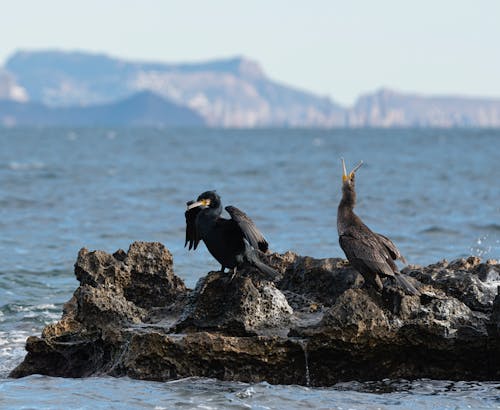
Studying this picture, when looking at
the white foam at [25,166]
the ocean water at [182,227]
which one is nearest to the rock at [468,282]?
the ocean water at [182,227]

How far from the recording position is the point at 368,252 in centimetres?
839

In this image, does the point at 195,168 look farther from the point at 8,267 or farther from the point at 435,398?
the point at 435,398

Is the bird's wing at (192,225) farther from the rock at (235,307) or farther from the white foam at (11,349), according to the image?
the white foam at (11,349)

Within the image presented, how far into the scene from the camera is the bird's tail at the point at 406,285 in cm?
817

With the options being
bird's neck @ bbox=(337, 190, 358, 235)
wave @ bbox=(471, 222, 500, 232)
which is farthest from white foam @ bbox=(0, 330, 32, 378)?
wave @ bbox=(471, 222, 500, 232)

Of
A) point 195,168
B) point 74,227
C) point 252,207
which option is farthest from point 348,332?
point 195,168

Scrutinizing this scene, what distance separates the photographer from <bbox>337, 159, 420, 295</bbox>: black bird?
325 inches

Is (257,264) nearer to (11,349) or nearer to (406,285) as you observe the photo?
(406,285)

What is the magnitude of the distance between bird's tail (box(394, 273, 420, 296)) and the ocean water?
0.77m

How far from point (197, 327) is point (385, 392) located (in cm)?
169

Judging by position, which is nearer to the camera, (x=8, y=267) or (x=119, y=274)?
(x=119, y=274)

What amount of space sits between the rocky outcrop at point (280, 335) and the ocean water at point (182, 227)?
15 centimetres

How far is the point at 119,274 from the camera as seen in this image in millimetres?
9719

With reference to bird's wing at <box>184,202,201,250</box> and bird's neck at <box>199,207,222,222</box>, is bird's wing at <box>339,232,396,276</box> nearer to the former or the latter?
bird's neck at <box>199,207,222,222</box>
